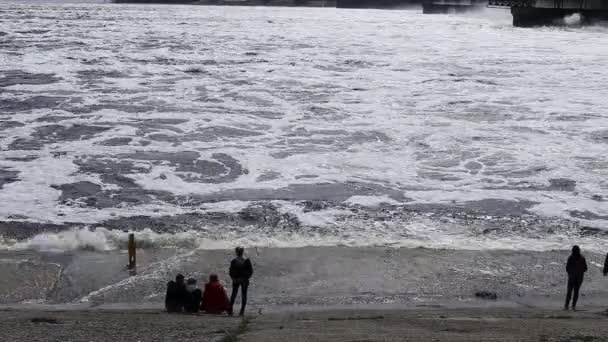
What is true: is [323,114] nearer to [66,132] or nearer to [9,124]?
[66,132]

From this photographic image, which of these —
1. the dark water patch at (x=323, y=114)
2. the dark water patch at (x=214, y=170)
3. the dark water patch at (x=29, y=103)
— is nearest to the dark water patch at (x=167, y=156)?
the dark water patch at (x=214, y=170)

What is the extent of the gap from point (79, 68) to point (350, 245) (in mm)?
31943

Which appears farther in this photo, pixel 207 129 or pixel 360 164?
pixel 207 129

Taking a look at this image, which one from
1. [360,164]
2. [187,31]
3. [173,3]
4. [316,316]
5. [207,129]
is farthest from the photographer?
[173,3]

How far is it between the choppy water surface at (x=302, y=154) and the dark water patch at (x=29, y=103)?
0.09 meters

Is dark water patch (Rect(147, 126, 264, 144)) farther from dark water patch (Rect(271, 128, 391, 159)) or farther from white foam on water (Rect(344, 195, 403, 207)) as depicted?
white foam on water (Rect(344, 195, 403, 207))

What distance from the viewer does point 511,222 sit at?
16.4 metres

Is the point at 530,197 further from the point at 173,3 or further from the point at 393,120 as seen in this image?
the point at 173,3

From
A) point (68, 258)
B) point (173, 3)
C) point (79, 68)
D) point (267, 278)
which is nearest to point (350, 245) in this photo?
point (267, 278)

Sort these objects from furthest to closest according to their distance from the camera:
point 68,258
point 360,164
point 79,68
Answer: point 79,68, point 360,164, point 68,258

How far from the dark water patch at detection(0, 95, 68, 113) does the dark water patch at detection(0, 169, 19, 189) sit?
9.70 metres

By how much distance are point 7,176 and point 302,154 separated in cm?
871

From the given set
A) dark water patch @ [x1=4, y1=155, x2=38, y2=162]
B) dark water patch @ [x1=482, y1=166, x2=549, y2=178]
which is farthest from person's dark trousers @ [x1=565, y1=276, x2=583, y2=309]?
dark water patch @ [x1=4, y1=155, x2=38, y2=162]

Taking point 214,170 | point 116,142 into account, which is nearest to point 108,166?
point 116,142
